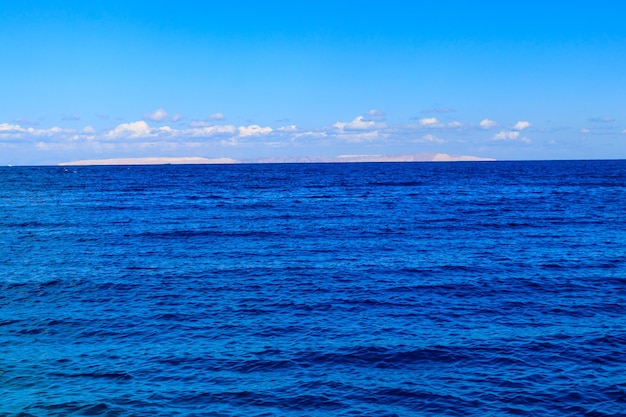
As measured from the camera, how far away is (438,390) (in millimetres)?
17547

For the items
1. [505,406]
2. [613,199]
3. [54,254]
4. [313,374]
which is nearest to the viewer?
[505,406]

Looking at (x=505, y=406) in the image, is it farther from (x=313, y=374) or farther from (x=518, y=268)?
(x=518, y=268)

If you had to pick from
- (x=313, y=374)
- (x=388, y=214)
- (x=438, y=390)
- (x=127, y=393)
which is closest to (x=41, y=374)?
(x=127, y=393)

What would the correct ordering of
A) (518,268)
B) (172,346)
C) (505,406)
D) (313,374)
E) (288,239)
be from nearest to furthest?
(505,406) < (313,374) < (172,346) < (518,268) < (288,239)

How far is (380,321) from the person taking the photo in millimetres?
23984

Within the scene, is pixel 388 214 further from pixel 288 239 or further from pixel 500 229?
pixel 288 239

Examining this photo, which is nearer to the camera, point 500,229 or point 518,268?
point 518,268

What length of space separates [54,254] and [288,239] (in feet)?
56.4

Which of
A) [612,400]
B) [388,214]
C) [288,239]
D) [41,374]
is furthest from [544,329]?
[388,214]

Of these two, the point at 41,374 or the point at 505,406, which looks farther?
the point at 41,374

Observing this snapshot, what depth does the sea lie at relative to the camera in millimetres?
17094

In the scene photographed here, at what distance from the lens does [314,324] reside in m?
23.6

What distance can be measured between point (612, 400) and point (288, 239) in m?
30.9

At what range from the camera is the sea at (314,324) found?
17.1 m
